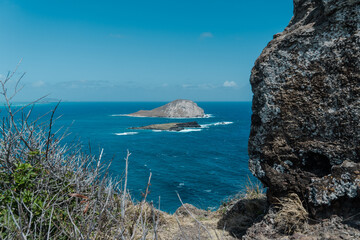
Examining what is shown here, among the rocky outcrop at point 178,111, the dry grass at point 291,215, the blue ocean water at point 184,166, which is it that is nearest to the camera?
the dry grass at point 291,215

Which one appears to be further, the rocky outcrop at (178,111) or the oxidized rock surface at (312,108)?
the rocky outcrop at (178,111)

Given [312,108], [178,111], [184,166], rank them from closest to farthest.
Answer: [312,108] < [184,166] < [178,111]

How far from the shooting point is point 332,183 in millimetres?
4535

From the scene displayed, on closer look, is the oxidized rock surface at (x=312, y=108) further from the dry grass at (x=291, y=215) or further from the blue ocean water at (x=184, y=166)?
the blue ocean water at (x=184, y=166)

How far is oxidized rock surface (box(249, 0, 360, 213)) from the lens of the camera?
178 inches

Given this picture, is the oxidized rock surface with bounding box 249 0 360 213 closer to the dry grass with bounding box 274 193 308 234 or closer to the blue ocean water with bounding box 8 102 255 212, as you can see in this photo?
the dry grass with bounding box 274 193 308 234

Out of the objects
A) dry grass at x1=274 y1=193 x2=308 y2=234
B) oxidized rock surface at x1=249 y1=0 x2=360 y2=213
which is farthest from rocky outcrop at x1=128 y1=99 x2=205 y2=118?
dry grass at x1=274 y1=193 x2=308 y2=234

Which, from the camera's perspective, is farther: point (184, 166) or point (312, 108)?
point (184, 166)

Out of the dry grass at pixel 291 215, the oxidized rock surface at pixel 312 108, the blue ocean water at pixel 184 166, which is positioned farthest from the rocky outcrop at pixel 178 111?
the dry grass at pixel 291 215

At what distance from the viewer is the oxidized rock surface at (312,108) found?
4.53 m

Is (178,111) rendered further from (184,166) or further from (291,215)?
(291,215)

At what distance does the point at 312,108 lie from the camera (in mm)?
4945

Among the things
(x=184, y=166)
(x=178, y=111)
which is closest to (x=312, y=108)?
(x=184, y=166)

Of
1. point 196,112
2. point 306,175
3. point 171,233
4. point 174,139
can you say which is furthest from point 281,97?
point 196,112
